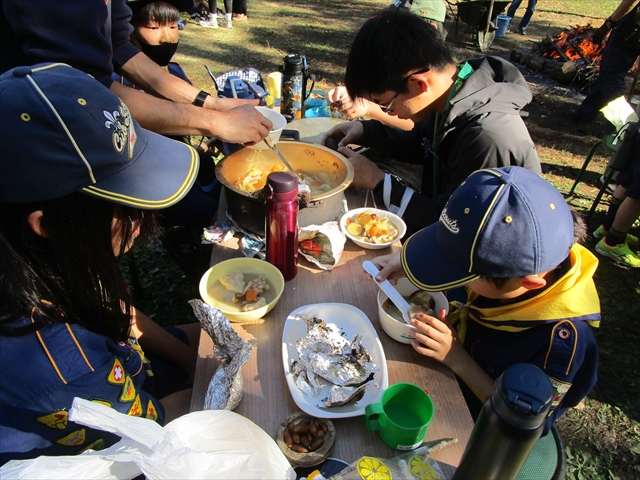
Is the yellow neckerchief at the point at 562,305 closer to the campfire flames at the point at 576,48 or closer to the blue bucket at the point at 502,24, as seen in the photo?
the campfire flames at the point at 576,48

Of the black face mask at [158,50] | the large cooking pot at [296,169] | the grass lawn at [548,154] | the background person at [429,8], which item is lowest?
the grass lawn at [548,154]

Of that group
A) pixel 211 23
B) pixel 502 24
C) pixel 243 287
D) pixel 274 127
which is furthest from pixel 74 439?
pixel 502 24

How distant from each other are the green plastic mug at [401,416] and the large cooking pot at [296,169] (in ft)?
3.11

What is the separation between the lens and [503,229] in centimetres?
126

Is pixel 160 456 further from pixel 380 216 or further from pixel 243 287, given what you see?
pixel 380 216

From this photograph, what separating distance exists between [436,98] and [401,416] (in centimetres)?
176

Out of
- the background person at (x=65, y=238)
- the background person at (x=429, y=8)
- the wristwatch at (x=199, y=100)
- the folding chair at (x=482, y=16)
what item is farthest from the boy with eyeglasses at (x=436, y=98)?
the folding chair at (x=482, y=16)

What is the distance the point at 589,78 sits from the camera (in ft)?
25.3

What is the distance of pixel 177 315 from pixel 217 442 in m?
2.43

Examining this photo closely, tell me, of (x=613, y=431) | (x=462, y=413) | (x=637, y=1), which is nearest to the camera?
(x=462, y=413)

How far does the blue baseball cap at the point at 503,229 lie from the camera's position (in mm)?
1252

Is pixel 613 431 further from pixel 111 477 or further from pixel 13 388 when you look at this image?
pixel 13 388

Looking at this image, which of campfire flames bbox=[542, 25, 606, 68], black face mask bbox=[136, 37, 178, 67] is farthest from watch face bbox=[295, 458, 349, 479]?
campfire flames bbox=[542, 25, 606, 68]

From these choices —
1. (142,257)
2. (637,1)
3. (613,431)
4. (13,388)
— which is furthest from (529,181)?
(637,1)
